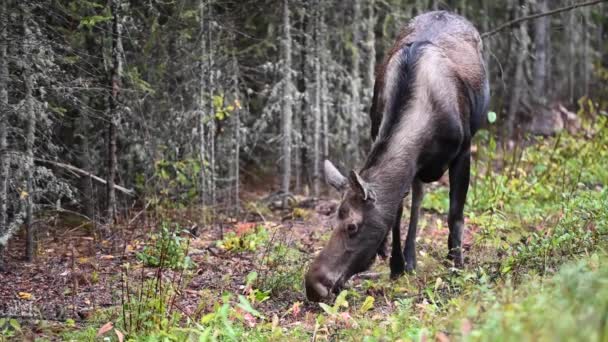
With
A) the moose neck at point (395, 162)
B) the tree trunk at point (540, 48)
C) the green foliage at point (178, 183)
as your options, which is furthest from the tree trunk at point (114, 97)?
the tree trunk at point (540, 48)

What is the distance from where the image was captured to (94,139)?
37.8ft

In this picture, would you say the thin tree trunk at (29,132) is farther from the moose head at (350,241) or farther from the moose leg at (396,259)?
the moose leg at (396,259)

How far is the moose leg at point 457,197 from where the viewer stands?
733 centimetres

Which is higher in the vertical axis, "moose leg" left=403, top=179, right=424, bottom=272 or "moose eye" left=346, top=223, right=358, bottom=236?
"moose eye" left=346, top=223, right=358, bottom=236

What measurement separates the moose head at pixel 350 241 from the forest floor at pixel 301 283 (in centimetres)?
20

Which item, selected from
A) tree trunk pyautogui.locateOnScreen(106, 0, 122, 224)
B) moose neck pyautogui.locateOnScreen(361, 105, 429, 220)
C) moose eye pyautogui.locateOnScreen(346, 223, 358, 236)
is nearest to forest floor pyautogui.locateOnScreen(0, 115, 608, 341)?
tree trunk pyautogui.locateOnScreen(106, 0, 122, 224)

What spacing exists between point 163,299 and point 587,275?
10.2 ft

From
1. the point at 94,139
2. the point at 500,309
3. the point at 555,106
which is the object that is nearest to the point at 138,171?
the point at 94,139

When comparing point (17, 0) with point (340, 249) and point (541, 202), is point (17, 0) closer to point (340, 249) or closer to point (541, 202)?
point (340, 249)

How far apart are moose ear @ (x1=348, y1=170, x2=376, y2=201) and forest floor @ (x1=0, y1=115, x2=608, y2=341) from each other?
902 mm

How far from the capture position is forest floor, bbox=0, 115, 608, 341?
3.58m

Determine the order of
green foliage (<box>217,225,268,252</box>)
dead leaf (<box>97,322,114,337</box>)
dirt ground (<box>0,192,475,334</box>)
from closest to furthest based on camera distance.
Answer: dead leaf (<box>97,322,114,337</box>)
dirt ground (<box>0,192,475,334</box>)
green foliage (<box>217,225,268,252</box>)

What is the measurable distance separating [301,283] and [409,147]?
1.66m

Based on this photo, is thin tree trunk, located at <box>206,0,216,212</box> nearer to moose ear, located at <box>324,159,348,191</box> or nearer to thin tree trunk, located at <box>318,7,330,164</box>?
thin tree trunk, located at <box>318,7,330,164</box>
